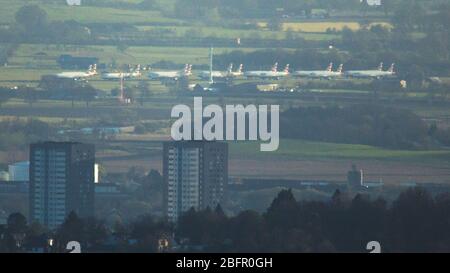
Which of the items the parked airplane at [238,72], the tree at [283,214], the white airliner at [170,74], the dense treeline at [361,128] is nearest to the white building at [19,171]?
the dense treeline at [361,128]

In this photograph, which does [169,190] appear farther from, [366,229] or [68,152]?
[366,229]

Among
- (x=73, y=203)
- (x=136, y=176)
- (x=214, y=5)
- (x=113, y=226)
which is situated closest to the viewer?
(x=113, y=226)

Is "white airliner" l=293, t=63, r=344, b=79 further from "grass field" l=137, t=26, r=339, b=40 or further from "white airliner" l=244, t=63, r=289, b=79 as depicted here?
"grass field" l=137, t=26, r=339, b=40

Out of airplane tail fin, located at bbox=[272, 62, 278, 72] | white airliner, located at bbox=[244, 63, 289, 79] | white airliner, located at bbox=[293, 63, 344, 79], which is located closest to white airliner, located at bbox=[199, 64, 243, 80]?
white airliner, located at bbox=[244, 63, 289, 79]

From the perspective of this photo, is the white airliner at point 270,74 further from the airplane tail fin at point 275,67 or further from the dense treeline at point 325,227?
the dense treeline at point 325,227
